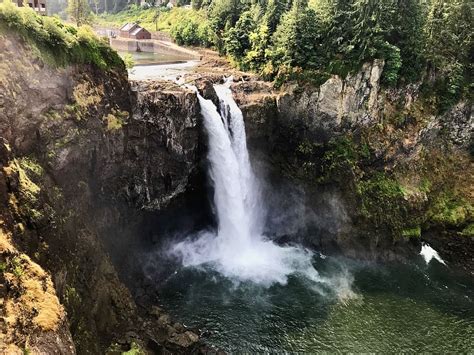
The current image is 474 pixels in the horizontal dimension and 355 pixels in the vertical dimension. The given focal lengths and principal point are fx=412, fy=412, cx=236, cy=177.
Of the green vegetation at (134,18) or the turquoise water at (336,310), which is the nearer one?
the turquoise water at (336,310)

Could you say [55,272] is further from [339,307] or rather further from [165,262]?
[339,307]

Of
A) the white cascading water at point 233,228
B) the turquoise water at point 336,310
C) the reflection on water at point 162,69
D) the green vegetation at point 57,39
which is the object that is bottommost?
the turquoise water at point 336,310

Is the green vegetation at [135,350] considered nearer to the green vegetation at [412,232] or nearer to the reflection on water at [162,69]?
the reflection on water at [162,69]

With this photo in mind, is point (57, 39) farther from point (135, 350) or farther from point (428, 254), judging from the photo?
point (428, 254)

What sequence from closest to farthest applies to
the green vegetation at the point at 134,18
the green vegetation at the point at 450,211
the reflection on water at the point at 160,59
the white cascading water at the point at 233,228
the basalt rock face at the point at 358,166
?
1. the white cascading water at the point at 233,228
2. the basalt rock face at the point at 358,166
3. the green vegetation at the point at 450,211
4. the reflection on water at the point at 160,59
5. the green vegetation at the point at 134,18

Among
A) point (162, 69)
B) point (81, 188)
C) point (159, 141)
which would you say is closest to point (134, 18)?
point (162, 69)

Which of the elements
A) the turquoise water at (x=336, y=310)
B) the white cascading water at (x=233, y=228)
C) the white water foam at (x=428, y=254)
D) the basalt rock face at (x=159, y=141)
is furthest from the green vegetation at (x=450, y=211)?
the basalt rock face at (x=159, y=141)
